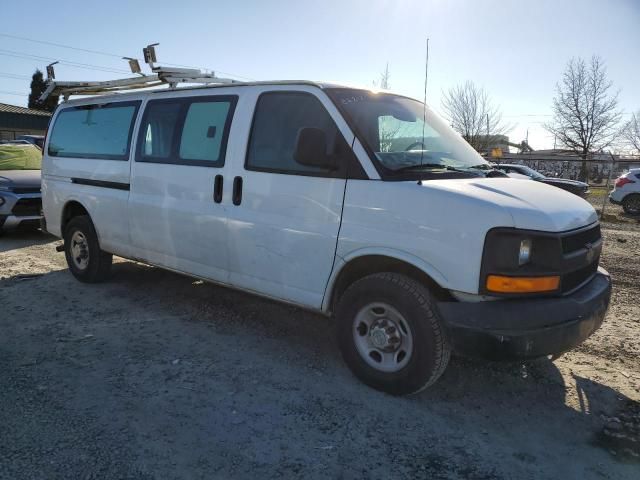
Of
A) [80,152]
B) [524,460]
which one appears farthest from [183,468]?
[80,152]

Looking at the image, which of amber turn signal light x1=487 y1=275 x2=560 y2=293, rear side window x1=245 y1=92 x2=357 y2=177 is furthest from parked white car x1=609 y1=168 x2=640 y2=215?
rear side window x1=245 y1=92 x2=357 y2=177

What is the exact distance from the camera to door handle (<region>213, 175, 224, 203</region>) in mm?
4160

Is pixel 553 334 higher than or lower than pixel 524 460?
higher

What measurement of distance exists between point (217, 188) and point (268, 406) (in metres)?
1.81

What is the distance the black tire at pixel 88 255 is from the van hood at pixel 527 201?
403cm

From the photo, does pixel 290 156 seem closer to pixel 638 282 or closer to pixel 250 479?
pixel 250 479

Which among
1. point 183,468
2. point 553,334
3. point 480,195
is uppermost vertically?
point 480,195

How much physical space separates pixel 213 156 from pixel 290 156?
806mm

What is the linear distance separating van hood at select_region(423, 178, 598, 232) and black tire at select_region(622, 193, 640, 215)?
1418 centimetres

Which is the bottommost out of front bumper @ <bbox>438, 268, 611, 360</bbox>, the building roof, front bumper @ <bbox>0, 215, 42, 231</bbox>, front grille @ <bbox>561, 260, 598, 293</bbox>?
front bumper @ <bbox>0, 215, 42, 231</bbox>

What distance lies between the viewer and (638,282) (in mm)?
6289

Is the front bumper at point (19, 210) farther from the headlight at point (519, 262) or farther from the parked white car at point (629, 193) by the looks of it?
the parked white car at point (629, 193)

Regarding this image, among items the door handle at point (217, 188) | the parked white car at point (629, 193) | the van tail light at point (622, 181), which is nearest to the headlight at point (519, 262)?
the door handle at point (217, 188)

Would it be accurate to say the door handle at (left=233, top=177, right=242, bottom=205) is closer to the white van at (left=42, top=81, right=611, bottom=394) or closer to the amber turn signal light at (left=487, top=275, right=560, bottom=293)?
the white van at (left=42, top=81, right=611, bottom=394)
